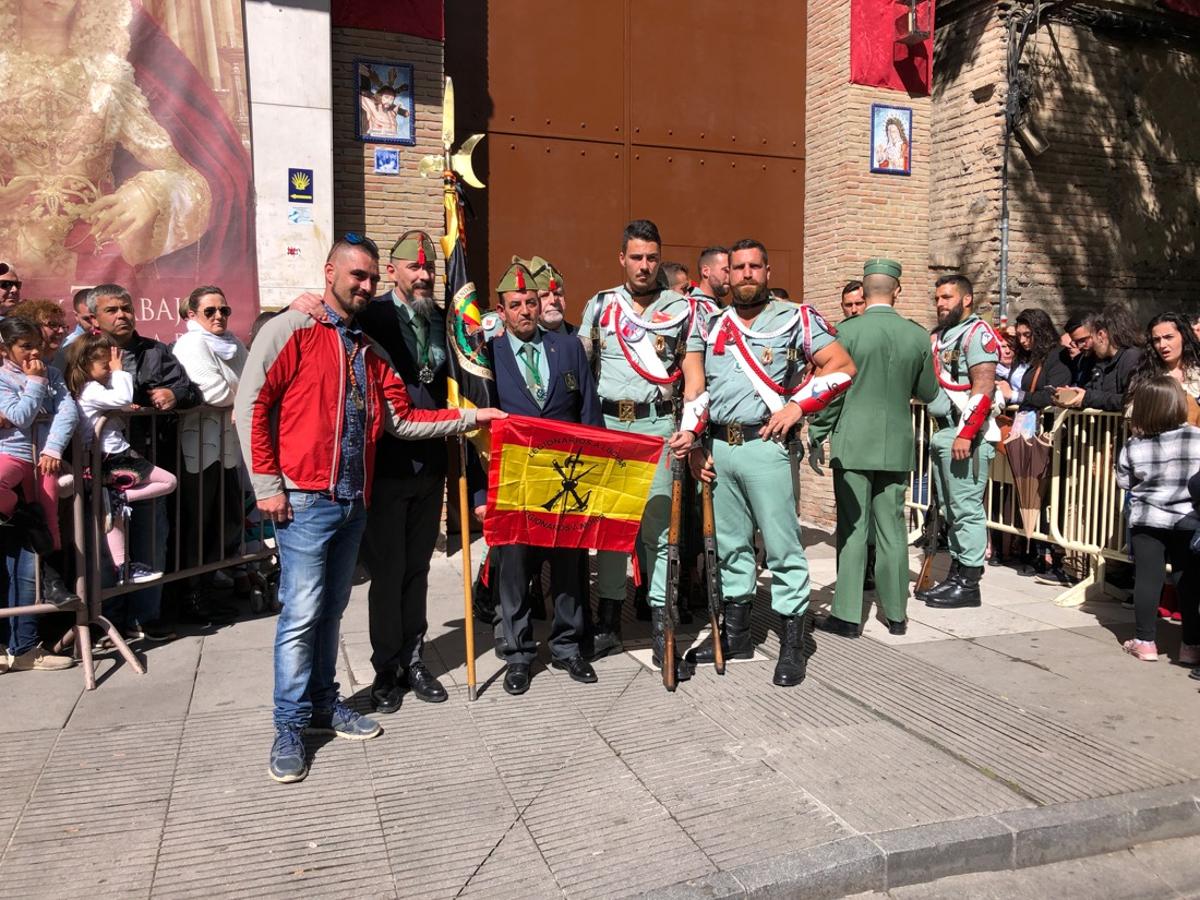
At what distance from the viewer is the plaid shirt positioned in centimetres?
541

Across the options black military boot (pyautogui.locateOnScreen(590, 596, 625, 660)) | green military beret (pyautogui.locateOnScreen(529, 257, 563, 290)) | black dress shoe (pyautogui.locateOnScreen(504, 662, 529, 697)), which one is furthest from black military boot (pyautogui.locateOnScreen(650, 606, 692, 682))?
green military beret (pyautogui.locateOnScreen(529, 257, 563, 290))

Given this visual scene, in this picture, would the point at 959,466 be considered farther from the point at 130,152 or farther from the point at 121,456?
the point at 130,152

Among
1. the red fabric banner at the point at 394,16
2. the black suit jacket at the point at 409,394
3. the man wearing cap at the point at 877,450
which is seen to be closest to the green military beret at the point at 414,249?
the black suit jacket at the point at 409,394

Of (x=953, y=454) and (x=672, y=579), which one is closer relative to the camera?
(x=672, y=579)

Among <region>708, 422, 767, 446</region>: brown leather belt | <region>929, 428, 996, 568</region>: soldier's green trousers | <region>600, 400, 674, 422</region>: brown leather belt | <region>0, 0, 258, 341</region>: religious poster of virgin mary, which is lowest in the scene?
<region>929, 428, 996, 568</region>: soldier's green trousers

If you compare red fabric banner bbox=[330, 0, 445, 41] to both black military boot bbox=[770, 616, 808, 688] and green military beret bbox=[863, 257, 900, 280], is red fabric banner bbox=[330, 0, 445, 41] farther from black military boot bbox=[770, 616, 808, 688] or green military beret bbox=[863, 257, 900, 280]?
black military boot bbox=[770, 616, 808, 688]

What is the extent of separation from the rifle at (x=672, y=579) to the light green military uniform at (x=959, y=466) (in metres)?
2.54

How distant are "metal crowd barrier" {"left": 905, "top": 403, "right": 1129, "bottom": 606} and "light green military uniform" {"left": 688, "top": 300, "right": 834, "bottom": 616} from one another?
2.70 m

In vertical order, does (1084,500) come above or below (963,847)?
above

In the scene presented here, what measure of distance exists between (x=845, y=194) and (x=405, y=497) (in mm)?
7117

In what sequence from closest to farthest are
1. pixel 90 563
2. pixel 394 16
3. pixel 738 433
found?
pixel 738 433
pixel 90 563
pixel 394 16

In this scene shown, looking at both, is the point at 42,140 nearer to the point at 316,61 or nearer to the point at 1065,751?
the point at 316,61

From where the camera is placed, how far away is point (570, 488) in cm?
489

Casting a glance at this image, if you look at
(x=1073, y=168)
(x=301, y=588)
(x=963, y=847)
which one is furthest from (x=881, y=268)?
(x=1073, y=168)
